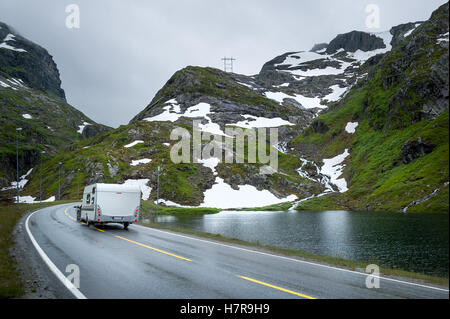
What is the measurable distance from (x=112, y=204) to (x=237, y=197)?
90.1 meters

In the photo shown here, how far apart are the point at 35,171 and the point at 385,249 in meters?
169

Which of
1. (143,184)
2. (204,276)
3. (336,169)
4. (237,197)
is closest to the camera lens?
(204,276)

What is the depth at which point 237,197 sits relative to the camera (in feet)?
387

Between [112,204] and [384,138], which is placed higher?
[384,138]

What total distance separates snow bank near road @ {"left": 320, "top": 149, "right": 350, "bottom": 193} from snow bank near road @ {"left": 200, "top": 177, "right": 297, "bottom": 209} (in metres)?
21.4

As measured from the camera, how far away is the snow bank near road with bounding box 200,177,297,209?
11212 cm

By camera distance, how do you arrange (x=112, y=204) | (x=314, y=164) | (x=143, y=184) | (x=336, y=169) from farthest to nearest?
(x=314, y=164) < (x=336, y=169) < (x=143, y=184) < (x=112, y=204)

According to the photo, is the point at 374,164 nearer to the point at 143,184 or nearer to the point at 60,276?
the point at 143,184

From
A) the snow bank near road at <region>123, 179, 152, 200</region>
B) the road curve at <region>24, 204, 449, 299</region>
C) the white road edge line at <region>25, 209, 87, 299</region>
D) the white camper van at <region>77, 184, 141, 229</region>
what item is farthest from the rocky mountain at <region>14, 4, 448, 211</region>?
the white road edge line at <region>25, 209, 87, 299</region>

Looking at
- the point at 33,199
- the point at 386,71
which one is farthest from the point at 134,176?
the point at 386,71

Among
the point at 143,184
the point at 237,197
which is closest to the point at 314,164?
the point at 237,197

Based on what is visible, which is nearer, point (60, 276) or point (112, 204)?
point (60, 276)

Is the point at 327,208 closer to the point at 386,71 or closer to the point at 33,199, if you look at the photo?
the point at 386,71

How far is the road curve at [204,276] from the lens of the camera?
10391mm
